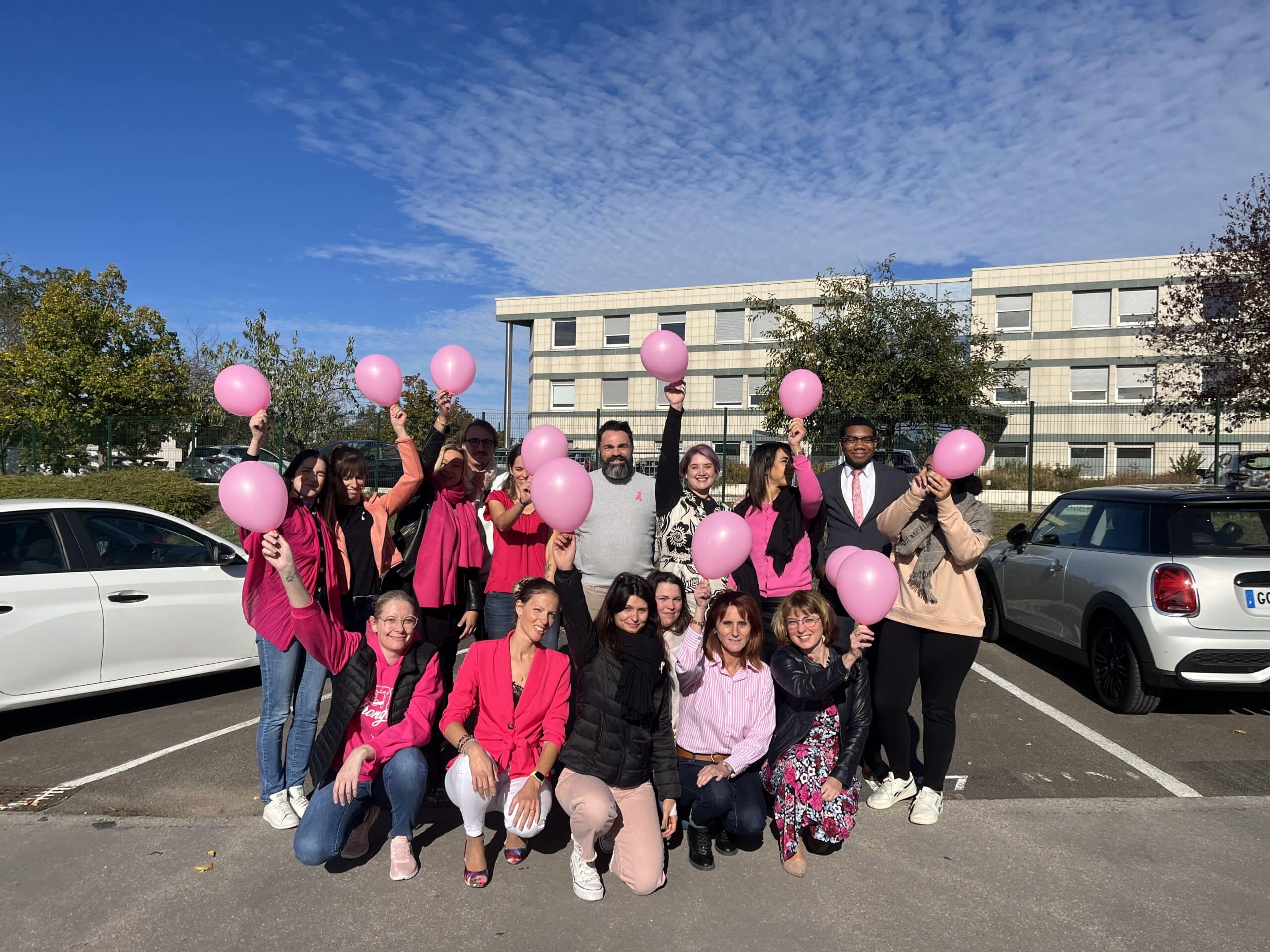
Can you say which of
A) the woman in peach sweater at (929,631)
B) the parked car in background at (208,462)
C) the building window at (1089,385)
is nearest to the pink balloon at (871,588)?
the woman in peach sweater at (929,631)

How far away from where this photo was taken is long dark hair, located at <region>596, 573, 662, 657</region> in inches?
133

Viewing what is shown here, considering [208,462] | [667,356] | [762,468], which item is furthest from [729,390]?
[762,468]

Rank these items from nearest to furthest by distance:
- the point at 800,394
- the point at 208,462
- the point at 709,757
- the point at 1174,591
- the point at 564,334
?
the point at 709,757 → the point at 800,394 → the point at 1174,591 → the point at 208,462 → the point at 564,334

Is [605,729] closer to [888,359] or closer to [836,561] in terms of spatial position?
[836,561]

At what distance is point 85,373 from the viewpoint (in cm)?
1877

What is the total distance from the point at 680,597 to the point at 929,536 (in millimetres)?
1228

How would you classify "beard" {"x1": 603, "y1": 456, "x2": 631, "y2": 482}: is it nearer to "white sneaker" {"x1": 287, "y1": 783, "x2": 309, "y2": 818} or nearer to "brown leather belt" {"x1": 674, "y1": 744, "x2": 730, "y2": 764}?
"brown leather belt" {"x1": 674, "y1": 744, "x2": 730, "y2": 764}

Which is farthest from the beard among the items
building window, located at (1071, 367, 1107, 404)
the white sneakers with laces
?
building window, located at (1071, 367, 1107, 404)

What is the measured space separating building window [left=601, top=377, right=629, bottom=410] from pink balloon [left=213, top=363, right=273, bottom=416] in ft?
122

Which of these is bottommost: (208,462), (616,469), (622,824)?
(622,824)

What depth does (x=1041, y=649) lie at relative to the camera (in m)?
6.96

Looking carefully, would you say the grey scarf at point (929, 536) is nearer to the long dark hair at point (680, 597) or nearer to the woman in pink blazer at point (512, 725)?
the long dark hair at point (680, 597)

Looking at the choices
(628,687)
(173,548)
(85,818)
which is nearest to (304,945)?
(628,687)

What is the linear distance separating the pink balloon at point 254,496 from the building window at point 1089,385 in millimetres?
38844
